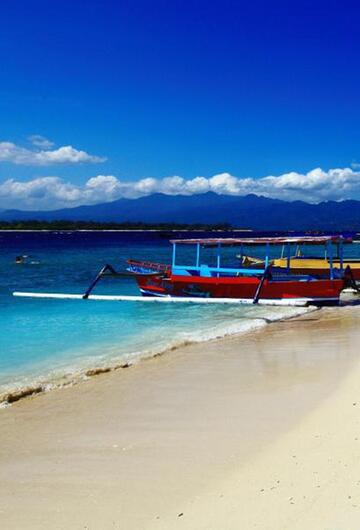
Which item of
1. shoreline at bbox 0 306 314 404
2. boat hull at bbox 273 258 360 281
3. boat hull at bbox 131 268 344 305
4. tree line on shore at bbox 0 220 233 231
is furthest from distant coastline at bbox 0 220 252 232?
shoreline at bbox 0 306 314 404

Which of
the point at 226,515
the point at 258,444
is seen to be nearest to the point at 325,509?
the point at 226,515

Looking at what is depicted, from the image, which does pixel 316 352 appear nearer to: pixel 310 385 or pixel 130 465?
pixel 310 385

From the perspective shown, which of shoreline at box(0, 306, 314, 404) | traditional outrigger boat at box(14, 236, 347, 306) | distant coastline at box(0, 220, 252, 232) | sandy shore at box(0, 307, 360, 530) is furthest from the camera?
distant coastline at box(0, 220, 252, 232)

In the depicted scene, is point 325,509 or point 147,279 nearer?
point 325,509

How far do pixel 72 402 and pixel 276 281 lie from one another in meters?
12.4

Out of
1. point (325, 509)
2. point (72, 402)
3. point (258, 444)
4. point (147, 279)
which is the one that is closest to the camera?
point (325, 509)

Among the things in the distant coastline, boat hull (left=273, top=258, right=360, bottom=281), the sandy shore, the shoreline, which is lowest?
the shoreline

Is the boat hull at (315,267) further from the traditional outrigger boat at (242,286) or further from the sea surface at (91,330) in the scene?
the sea surface at (91,330)

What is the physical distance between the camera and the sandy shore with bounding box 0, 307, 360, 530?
3.89 meters

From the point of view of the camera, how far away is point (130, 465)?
4887 mm

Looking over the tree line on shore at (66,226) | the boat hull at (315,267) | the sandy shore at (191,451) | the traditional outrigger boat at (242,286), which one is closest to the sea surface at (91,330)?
the traditional outrigger boat at (242,286)

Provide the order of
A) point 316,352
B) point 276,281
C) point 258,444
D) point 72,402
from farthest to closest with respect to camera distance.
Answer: point 276,281
point 316,352
point 72,402
point 258,444

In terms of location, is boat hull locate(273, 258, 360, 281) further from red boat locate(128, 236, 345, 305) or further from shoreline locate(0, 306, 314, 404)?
shoreline locate(0, 306, 314, 404)

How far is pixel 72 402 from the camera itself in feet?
24.0
